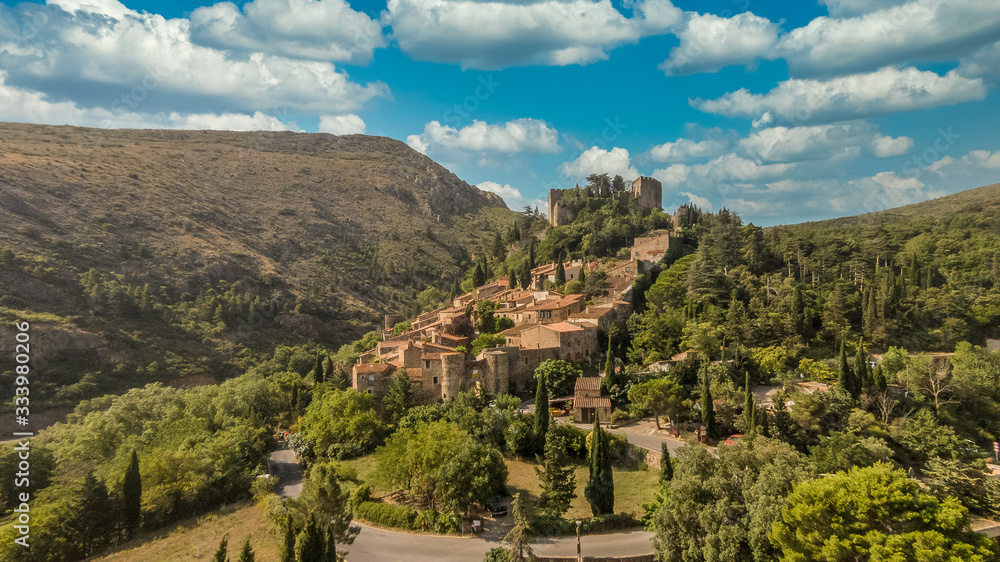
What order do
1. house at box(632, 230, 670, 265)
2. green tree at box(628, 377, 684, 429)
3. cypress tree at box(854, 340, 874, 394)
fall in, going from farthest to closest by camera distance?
house at box(632, 230, 670, 265), cypress tree at box(854, 340, 874, 394), green tree at box(628, 377, 684, 429)

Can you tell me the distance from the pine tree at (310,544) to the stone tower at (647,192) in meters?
76.0

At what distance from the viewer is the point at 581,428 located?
36.4 meters

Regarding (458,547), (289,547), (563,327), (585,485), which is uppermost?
(563,327)

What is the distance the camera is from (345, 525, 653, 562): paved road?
78.3 ft

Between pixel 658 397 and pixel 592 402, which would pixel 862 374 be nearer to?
pixel 658 397

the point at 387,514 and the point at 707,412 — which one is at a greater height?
the point at 707,412

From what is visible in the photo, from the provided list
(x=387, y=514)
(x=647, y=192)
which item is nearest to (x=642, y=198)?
(x=647, y=192)

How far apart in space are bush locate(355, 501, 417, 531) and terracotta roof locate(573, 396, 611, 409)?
1496 cm

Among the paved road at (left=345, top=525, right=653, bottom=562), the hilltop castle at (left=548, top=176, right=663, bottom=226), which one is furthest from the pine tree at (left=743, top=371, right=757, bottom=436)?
the hilltop castle at (left=548, top=176, right=663, bottom=226)

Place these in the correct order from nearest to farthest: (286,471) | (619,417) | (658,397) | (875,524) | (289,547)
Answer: (875,524), (289,547), (658,397), (286,471), (619,417)

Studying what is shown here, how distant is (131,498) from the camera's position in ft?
101

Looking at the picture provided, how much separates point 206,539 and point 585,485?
21.4 meters

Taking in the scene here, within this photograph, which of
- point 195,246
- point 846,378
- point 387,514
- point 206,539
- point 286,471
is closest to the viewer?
point 387,514

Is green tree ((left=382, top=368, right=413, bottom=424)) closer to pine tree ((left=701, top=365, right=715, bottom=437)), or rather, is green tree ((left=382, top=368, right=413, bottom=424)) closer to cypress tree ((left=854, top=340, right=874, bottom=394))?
pine tree ((left=701, top=365, right=715, bottom=437))
